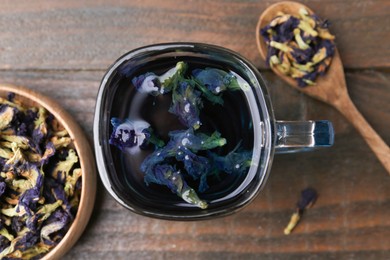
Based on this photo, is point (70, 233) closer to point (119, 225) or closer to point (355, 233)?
point (119, 225)

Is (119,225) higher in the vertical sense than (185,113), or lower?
lower

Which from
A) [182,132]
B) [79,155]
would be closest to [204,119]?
[182,132]

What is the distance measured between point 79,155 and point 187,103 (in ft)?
0.70

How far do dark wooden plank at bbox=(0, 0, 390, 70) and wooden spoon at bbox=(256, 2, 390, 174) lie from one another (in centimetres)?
3

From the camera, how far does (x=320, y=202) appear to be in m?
0.79

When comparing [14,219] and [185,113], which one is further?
[14,219]

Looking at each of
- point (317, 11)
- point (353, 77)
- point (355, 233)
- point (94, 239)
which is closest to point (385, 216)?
point (355, 233)

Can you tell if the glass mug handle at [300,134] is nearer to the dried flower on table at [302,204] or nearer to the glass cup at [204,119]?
the glass cup at [204,119]

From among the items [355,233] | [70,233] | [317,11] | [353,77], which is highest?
[317,11]

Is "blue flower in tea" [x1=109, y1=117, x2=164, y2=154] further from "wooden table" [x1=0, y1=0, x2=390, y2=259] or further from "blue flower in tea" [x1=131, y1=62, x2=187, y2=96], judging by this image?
"wooden table" [x1=0, y1=0, x2=390, y2=259]

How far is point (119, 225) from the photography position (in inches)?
31.3

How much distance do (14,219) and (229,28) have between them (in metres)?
0.42

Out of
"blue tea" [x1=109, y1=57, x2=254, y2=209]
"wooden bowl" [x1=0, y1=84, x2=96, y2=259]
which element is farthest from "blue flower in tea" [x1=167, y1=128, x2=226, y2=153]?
"wooden bowl" [x1=0, y1=84, x2=96, y2=259]

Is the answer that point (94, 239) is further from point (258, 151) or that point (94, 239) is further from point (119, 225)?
point (258, 151)
